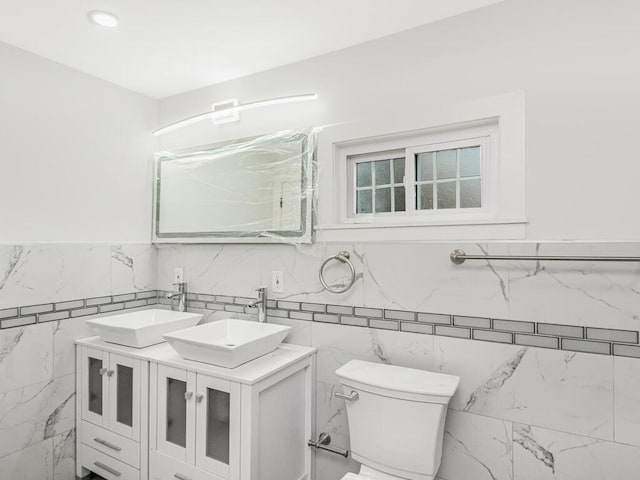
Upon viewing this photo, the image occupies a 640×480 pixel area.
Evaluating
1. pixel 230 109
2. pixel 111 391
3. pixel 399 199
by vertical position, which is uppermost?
pixel 230 109

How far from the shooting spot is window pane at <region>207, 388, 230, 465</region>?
1.57 meters

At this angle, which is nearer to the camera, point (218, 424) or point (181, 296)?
point (218, 424)

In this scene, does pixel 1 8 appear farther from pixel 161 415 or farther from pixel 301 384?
pixel 301 384

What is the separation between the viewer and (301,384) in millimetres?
1836

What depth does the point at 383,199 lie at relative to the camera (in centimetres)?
188

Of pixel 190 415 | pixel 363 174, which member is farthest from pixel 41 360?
pixel 363 174

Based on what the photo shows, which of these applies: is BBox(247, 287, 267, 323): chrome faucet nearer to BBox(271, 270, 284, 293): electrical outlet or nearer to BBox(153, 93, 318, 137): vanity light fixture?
BBox(271, 270, 284, 293): electrical outlet

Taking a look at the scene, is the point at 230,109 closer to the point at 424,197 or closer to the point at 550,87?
the point at 424,197

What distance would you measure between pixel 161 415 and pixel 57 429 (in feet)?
2.38

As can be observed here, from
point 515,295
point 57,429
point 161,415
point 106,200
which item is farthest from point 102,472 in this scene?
point 515,295

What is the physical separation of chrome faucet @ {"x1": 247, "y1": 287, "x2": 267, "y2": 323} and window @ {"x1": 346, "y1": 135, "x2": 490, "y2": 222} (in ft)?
2.06

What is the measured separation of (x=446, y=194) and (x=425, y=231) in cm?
21

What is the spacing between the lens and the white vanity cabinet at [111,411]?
180 centimetres

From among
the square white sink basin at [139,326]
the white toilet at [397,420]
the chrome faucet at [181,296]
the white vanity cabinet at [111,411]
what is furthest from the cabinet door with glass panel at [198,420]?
the chrome faucet at [181,296]
